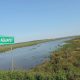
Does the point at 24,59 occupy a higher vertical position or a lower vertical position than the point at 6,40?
lower

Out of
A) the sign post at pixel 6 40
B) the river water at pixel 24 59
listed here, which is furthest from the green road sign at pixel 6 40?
the river water at pixel 24 59

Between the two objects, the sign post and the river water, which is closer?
the sign post

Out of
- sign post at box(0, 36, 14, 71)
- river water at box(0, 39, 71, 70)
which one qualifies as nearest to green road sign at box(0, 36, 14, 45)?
sign post at box(0, 36, 14, 71)

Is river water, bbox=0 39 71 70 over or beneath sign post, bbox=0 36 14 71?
beneath

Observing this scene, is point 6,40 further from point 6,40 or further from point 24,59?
point 24,59

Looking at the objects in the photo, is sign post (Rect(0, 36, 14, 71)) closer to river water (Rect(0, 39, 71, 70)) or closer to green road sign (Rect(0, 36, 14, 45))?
green road sign (Rect(0, 36, 14, 45))

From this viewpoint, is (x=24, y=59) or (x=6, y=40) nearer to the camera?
(x=6, y=40)

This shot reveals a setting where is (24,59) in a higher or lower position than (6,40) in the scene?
lower

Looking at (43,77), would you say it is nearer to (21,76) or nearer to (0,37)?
(21,76)

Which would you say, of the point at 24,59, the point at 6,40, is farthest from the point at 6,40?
the point at 24,59

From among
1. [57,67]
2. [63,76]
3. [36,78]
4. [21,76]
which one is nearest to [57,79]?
[63,76]

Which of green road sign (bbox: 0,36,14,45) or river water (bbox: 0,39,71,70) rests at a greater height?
green road sign (bbox: 0,36,14,45)

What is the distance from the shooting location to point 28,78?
36.8ft

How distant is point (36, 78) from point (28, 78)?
408 mm
